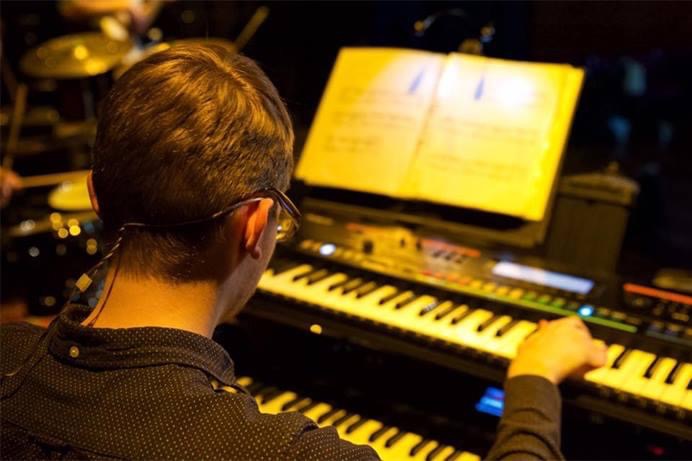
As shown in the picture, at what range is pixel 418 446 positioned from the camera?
Answer: 1.70 meters

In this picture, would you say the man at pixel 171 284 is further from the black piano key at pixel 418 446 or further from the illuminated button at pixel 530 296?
the illuminated button at pixel 530 296

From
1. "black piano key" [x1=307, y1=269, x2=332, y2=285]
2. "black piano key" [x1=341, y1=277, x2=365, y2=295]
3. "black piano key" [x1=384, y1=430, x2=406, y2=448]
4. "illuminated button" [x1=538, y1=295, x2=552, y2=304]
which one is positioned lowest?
"black piano key" [x1=384, y1=430, x2=406, y2=448]

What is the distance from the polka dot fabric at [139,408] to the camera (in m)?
0.88

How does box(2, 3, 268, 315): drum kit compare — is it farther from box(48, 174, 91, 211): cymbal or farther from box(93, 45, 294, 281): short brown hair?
box(93, 45, 294, 281): short brown hair

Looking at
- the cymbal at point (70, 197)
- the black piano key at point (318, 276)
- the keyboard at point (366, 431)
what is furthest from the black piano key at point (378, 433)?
the cymbal at point (70, 197)

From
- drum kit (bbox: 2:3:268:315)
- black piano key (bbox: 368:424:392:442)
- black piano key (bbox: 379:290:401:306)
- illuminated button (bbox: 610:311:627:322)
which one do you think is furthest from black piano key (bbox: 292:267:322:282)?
drum kit (bbox: 2:3:268:315)

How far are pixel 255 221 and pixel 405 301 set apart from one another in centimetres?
94

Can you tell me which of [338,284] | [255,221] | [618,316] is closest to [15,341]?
[255,221]

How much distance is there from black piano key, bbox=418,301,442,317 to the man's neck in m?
0.90

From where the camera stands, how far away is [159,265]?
100 cm

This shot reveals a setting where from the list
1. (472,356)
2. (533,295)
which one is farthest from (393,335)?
(533,295)

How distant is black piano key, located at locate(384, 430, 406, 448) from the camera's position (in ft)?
5.57

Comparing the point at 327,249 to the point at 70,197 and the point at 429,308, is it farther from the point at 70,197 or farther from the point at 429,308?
the point at 70,197

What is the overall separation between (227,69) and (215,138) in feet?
0.42
